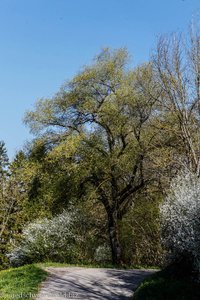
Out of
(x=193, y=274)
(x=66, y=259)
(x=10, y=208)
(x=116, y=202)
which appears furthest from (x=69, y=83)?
(x=193, y=274)

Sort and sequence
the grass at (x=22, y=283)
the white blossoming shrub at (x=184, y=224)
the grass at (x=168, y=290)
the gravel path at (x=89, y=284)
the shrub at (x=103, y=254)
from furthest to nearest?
the shrub at (x=103, y=254), the gravel path at (x=89, y=284), the grass at (x=22, y=283), the white blossoming shrub at (x=184, y=224), the grass at (x=168, y=290)

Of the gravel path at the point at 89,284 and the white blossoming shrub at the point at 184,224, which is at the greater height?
the white blossoming shrub at the point at 184,224

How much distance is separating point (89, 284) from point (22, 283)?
1832 millimetres

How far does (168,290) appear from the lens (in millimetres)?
8602

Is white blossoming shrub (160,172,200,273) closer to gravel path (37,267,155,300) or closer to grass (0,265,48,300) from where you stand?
gravel path (37,267,155,300)

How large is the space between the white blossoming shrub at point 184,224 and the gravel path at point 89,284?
63.0 inches

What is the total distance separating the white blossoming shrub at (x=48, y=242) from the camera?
1616 cm

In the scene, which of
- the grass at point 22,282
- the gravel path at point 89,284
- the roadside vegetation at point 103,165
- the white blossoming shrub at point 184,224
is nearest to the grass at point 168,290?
the white blossoming shrub at point 184,224

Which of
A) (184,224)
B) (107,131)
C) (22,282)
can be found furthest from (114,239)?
(184,224)

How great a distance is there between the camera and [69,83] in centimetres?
1858

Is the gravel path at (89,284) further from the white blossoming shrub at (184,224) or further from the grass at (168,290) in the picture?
the white blossoming shrub at (184,224)

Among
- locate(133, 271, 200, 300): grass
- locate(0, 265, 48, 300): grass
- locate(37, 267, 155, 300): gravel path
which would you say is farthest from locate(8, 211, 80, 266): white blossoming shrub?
locate(133, 271, 200, 300): grass

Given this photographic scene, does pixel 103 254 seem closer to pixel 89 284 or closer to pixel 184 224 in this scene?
pixel 89 284

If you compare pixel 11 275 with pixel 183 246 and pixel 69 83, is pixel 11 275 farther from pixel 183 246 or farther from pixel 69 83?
pixel 69 83
